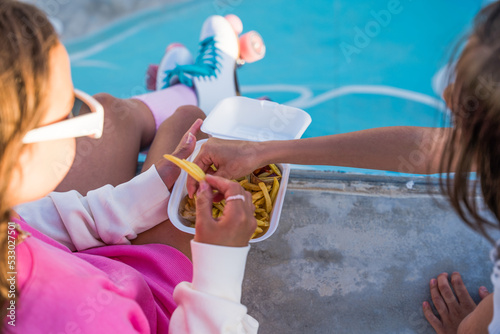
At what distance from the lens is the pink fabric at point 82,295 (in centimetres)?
71

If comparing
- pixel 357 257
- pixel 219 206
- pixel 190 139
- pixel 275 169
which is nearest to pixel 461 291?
pixel 357 257

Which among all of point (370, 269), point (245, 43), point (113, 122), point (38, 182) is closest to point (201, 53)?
point (245, 43)

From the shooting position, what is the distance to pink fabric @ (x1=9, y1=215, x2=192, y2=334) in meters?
0.71

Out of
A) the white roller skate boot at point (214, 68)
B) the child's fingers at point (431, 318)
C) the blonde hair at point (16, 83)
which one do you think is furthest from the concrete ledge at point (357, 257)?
the blonde hair at point (16, 83)

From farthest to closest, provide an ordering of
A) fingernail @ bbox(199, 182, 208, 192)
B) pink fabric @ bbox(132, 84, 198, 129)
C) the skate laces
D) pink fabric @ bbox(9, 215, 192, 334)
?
1. the skate laces
2. pink fabric @ bbox(132, 84, 198, 129)
3. fingernail @ bbox(199, 182, 208, 192)
4. pink fabric @ bbox(9, 215, 192, 334)

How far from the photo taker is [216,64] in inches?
71.4

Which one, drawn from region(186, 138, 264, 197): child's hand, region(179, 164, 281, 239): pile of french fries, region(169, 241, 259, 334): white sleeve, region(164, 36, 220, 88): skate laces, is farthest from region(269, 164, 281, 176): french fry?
region(164, 36, 220, 88): skate laces

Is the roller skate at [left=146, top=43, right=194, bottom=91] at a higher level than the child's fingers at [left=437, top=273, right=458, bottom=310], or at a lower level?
higher

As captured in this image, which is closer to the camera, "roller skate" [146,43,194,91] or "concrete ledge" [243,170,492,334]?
"concrete ledge" [243,170,492,334]

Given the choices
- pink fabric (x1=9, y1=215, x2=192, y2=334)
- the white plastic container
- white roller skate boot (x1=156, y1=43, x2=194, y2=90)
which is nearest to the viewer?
pink fabric (x1=9, y1=215, x2=192, y2=334)

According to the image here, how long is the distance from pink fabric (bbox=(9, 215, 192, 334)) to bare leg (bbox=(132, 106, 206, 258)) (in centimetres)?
13

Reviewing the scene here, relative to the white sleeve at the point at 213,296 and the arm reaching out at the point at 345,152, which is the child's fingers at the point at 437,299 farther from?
the white sleeve at the point at 213,296

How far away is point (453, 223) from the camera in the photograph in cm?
140

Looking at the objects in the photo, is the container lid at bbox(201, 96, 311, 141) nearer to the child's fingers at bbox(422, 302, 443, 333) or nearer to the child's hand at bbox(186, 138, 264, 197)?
the child's hand at bbox(186, 138, 264, 197)
